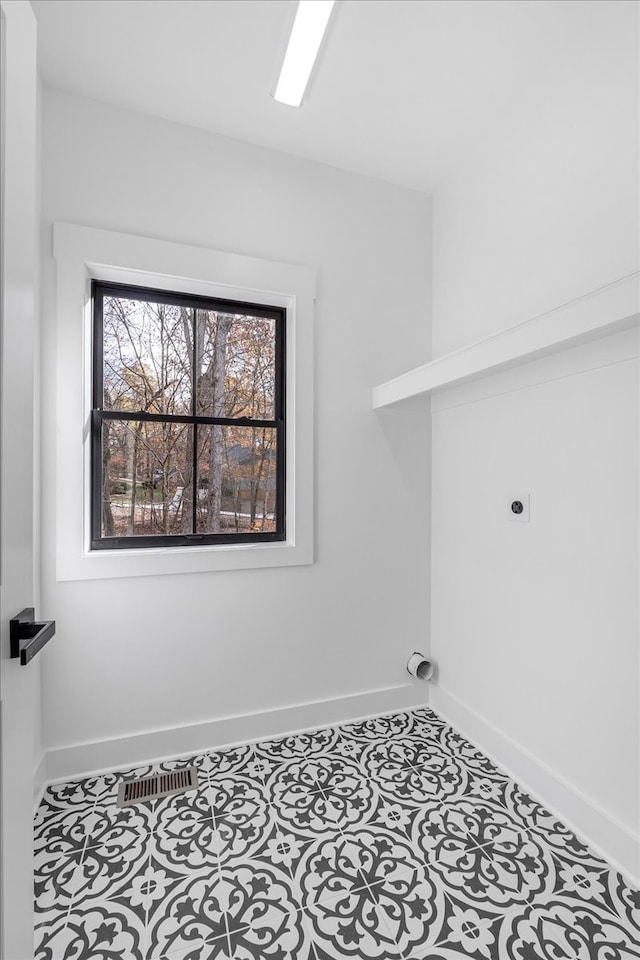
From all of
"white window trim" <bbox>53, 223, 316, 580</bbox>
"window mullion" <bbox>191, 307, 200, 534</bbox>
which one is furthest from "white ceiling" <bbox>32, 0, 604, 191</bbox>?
"window mullion" <bbox>191, 307, 200, 534</bbox>

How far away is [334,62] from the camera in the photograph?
6.09 ft

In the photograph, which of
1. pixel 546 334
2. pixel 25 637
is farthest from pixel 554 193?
pixel 25 637

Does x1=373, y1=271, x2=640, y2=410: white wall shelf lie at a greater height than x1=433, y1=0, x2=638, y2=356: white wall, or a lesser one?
lesser

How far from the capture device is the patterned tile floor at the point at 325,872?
50.4 inches

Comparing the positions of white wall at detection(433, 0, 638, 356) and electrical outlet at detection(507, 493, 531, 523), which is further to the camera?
electrical outlet at detection(507, 493, 531, 523)

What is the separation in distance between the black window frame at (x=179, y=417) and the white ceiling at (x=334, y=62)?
74 centimetres

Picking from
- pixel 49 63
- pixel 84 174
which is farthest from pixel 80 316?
pixel 49 63

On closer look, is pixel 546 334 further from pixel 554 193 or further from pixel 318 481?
pixel 318 481

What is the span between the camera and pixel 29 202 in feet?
3.16

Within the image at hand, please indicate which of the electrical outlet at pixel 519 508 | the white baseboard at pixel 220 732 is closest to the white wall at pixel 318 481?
the white baseboard at pixel 220 732

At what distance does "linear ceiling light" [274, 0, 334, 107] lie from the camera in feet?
4.94

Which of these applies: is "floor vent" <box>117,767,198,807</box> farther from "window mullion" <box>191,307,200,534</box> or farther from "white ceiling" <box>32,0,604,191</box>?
"white ceiling" <box>32,0,604,191</box>

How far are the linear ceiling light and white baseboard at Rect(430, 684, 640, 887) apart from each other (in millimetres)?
2624

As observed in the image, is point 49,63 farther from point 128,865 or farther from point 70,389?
point 128,865
